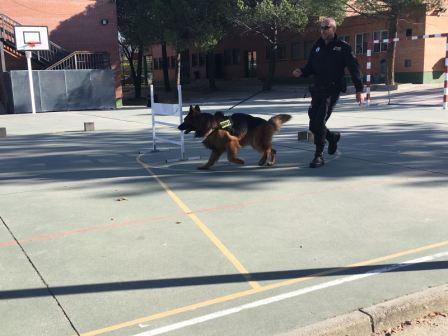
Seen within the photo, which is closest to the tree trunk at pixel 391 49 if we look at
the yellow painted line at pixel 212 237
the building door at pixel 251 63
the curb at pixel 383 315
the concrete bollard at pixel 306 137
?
the building door at pixel 251 63

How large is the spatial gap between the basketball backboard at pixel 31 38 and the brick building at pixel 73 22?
9.33ft

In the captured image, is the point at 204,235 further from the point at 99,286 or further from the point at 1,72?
the point at 1,72

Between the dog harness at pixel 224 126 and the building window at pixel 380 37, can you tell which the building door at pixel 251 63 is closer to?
the building window at pixel 380 37

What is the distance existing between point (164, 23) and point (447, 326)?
31.8 meters

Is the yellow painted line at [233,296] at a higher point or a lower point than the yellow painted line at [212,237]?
lower

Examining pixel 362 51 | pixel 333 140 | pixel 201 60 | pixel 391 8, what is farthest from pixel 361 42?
pixel 333 140

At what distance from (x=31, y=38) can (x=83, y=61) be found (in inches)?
123

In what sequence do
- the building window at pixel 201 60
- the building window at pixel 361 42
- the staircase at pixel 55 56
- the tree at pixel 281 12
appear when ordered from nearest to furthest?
the staircase at pixel 55 56, the tree at pixel 281 12, the building window at pixel 361 42, the building window at pixel 201 60

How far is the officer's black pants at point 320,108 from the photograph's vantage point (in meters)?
7.22

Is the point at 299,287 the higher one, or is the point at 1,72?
the point at 1,72

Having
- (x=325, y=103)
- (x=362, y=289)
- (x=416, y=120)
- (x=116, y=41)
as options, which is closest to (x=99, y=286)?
(x=362, y=289)

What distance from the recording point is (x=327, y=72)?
7164 millimetres

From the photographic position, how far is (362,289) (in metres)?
3.37

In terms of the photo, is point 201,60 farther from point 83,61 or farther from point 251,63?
point 83,61
